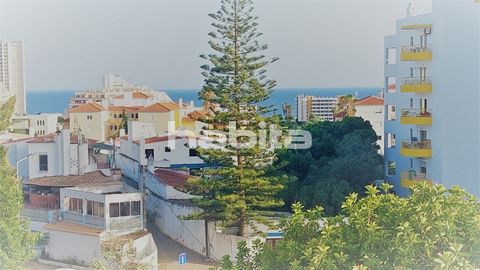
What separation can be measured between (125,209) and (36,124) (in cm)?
75

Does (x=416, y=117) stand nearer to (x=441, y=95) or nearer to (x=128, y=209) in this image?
(x=441, y=95)

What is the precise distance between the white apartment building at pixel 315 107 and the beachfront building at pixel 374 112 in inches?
6.3

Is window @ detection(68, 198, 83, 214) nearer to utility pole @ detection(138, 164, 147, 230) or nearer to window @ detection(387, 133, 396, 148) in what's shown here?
utility pole @ detection(138, 164, 147, 230)

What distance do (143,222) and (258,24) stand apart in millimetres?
1354

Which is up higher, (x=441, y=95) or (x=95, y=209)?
(x=441, y=95)

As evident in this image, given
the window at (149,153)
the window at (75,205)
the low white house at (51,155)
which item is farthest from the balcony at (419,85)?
the window at (75,205)

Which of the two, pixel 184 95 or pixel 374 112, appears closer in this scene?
pixel 184 95

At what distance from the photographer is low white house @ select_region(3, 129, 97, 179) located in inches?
207

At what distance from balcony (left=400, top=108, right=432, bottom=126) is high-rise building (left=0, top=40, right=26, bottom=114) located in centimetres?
226

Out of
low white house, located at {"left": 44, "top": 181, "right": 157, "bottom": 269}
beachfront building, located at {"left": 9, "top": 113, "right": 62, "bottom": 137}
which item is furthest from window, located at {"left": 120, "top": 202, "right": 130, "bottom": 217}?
beachfront building, located at {"left": 9, "top": 113, "right": 62, "bottom": 137}

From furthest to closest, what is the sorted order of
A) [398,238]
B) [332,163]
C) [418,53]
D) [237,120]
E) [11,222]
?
[332,163]
[237,120]
[418,53]
[11,222]
[398,238]

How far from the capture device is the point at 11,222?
5047 mm

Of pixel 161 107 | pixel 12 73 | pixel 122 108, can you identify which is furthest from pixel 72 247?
pixel 12 73

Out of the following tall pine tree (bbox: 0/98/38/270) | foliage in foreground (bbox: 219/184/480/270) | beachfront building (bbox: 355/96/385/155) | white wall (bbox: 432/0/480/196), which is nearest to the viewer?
foliage in foreground (bbox: 219/184/480/270)
